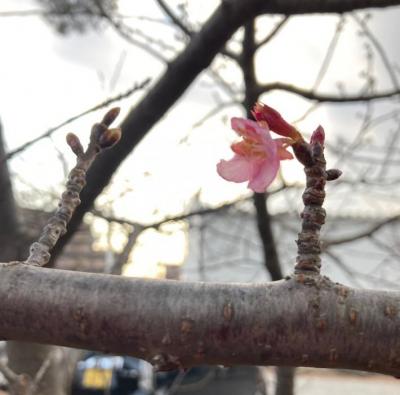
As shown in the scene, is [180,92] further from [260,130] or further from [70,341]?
[70,341]

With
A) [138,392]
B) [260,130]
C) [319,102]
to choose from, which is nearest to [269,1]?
[319,102]

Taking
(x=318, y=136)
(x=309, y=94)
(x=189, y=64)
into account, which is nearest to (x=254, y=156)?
(x=318, y=136)

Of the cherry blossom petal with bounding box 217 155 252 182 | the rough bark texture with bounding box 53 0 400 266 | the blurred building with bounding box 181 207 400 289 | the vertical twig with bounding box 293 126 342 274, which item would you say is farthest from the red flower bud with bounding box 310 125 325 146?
the rough bark texture with bounding box 53 0 400 266

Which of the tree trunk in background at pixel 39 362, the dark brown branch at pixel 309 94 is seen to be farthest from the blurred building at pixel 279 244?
the tree trunk in background at pixel 39 362

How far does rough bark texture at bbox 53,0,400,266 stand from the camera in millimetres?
2234

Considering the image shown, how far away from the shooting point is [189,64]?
2350 mm

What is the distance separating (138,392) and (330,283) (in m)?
5.89

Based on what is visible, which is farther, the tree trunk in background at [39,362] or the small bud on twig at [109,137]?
the tree trunk in background at [39,362]

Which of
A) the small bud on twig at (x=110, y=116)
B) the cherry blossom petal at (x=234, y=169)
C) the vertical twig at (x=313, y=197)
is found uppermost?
the small bud on twig at (x=110, y=116)

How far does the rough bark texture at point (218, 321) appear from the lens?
0.78 metres

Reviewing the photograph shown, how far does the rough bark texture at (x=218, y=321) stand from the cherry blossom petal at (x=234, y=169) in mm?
258

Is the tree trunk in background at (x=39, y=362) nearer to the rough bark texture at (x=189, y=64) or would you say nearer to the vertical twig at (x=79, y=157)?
the rough bark texture at (x=189, y=64)

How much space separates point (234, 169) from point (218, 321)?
0.32 m

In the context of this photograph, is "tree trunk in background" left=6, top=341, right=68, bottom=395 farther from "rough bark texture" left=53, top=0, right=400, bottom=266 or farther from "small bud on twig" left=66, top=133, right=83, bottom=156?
"small bud on twig" left=66, top=133, right=83, bottom=156
